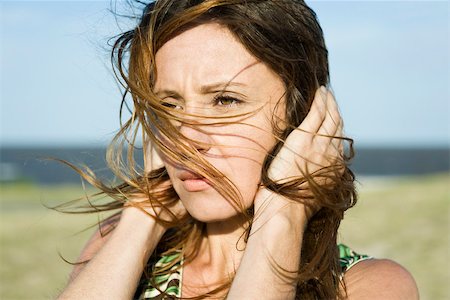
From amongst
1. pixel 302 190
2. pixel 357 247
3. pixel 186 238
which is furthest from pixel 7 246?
pixel 302 190

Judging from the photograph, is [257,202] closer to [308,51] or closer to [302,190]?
[302,190]

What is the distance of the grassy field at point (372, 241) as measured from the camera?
8688 millimetres

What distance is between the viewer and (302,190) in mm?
3230

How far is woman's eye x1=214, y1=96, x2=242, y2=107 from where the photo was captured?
3.21m

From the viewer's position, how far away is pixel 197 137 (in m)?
3.19

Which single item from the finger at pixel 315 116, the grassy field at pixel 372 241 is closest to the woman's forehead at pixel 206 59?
the finger at pixel 315 116

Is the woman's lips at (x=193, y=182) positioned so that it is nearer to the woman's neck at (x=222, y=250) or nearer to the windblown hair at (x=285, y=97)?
the windblown hair at (x=285, y=97)

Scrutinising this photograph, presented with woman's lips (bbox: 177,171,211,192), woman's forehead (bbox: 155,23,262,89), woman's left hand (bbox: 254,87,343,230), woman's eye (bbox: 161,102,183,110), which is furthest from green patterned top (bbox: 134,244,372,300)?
woman's forehead (bbox: 155,23,262,89)

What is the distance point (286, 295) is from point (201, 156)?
27.3 inches

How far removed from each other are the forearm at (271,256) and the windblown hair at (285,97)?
0.25 feet

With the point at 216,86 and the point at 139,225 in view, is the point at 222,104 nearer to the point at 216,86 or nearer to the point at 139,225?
the point at 216,86

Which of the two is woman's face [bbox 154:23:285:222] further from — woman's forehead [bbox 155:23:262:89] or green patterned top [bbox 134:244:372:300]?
green patterned top [bbox 134:244:372:300]

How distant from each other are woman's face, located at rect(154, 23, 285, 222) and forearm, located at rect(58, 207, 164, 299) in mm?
335

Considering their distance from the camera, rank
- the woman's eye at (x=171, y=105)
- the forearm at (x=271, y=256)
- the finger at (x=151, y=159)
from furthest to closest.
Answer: the finger at (x=151, y=159)
the woman's eye at (x=171, y=105)
the forearm at (x=271, y=256)
